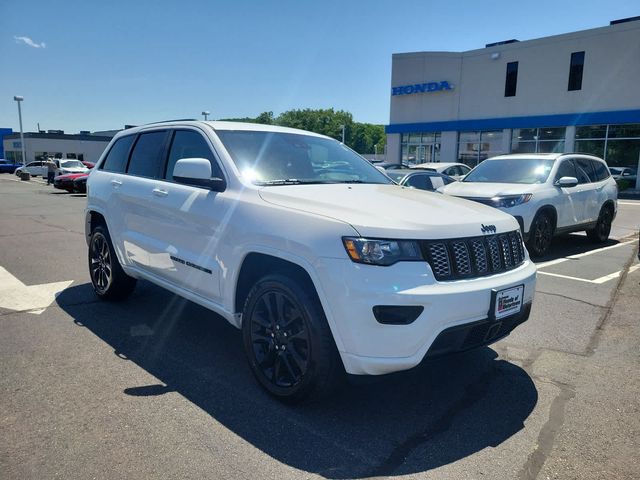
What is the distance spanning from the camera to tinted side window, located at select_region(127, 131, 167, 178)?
15.1 ft

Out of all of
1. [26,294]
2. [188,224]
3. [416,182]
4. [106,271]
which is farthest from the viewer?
[416,182]

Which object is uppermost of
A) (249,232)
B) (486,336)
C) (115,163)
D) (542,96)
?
(542,96)

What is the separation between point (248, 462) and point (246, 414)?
19.9 inches

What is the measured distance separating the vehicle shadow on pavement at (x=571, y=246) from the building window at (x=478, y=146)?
846 inches

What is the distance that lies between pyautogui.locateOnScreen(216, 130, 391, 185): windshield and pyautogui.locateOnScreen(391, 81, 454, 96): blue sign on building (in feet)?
101

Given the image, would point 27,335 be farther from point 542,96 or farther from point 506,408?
point 542,96

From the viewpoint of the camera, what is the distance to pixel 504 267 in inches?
131

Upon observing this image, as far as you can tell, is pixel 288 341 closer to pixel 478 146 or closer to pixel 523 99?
pixel 523 99

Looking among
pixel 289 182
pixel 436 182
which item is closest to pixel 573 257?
pixel 436 182

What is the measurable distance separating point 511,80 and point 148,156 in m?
30.6

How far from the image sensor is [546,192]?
8234 millimetres

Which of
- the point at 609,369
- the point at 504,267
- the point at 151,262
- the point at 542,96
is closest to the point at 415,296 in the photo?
the point at 504,267

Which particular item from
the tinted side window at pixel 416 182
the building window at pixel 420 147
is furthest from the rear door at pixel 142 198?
the building window at pixel 420 147

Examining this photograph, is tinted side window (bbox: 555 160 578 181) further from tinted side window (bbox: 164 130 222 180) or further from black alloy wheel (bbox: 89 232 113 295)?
black alloy wheel (bbox: 89 232 113 295)
